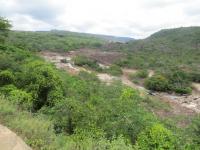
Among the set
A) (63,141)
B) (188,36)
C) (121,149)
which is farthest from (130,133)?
(188,36)

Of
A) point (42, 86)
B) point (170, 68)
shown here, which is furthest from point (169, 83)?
point (42, 86)

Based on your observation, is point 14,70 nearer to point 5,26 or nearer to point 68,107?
point 68,107

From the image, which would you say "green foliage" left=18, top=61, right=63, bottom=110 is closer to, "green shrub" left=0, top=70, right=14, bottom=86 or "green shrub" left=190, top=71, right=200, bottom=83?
"green shrub" left=0, top=70, right=14, bottom=86

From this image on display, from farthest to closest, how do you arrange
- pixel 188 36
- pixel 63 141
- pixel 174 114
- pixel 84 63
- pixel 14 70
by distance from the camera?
pixel 188 36, pixel 84 63, pixel 174 114, pixel 14 70, pixel 63 141

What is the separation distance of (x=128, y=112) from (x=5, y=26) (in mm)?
19063

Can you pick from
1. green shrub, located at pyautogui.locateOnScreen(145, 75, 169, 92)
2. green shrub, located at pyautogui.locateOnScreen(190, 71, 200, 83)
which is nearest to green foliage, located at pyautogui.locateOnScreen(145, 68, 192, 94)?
green shrub, located at pyautogui.locateOnScreen(145, 75, 169, 92)

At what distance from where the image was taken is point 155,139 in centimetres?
1208

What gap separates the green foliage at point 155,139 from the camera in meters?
11.8

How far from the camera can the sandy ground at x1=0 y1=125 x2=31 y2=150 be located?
689 centimetres

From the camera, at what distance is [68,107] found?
12.9m

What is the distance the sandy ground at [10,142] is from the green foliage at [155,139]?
5.39 m

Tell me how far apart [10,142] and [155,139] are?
6.31m

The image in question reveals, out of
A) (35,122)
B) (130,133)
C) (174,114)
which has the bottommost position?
(174,114)

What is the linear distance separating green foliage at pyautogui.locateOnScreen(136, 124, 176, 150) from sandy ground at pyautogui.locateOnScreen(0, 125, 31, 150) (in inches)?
212
